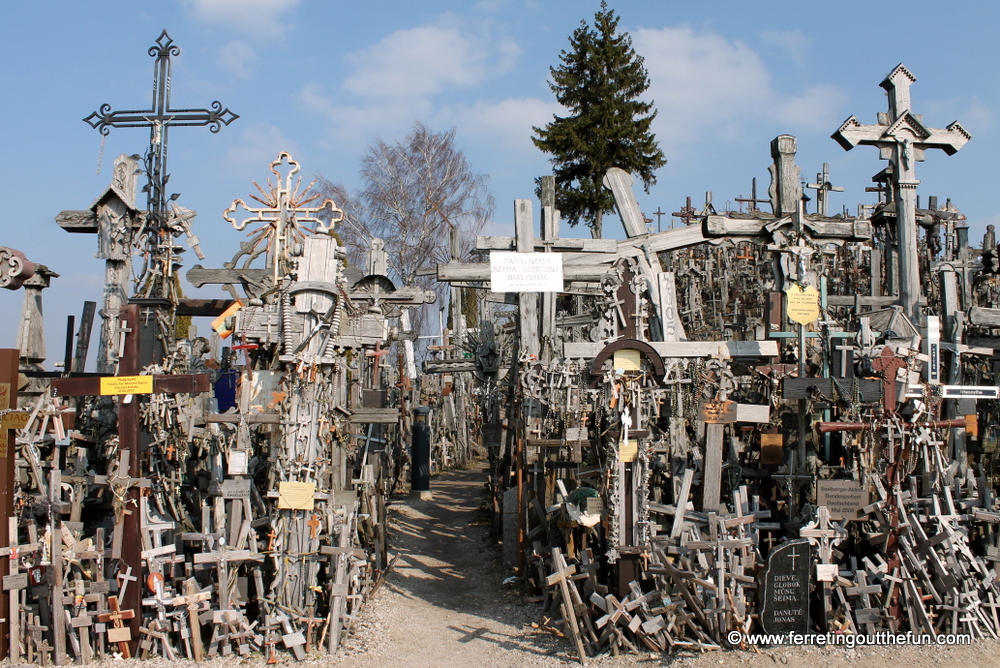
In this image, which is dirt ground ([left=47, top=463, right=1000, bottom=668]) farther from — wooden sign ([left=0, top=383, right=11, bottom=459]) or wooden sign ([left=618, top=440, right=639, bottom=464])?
wooden sign ([left=0, top=383, right=11, bottom=459])

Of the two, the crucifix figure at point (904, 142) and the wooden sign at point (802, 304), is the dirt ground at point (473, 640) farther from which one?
the crucifix figure at point (904, 142)

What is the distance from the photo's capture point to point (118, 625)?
6.78 m

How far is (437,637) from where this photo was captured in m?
7.60

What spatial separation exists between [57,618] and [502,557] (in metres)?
5.23

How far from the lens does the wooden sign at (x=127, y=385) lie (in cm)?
691

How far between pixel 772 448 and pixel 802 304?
1.59 m

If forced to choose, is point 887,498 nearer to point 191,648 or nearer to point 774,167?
point 774,167

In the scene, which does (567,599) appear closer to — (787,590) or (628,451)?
(628,451)

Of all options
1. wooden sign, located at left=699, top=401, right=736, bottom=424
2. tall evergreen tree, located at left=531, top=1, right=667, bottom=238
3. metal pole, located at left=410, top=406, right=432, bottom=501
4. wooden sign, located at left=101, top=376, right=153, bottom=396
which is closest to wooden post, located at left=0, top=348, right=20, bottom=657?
wooden sign, located at left=101, top=376, right=153, bottom=396

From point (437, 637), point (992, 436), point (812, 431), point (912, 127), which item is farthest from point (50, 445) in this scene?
point (992, 436)

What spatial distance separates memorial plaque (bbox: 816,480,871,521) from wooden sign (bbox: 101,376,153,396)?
601cm

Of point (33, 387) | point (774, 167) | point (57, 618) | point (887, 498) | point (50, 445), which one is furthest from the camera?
point (33, 387)

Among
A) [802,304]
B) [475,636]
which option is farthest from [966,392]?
[475,636]

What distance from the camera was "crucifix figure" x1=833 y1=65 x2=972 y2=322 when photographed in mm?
9367
